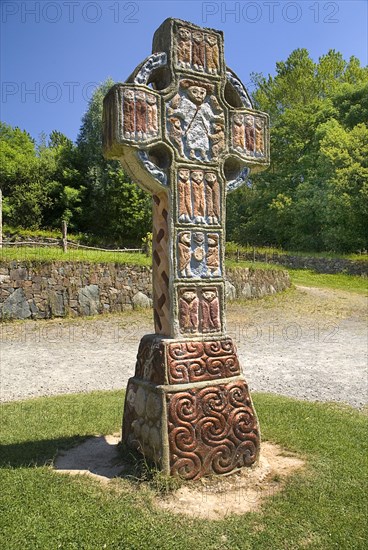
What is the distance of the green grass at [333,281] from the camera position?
65.5ft

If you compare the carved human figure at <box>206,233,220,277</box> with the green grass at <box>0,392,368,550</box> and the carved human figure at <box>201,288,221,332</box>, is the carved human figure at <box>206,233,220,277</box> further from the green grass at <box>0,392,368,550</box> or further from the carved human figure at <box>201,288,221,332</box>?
the green grass at <box>0,392,368,550</box>

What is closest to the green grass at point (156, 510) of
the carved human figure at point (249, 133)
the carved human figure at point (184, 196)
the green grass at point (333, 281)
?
the carved human figure at point (184, 196)

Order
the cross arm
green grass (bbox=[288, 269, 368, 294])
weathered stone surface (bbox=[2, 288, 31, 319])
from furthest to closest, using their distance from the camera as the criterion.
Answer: green grass (bbox=[288, 269, 368, 294]) → weathered stone surface (bbox=[2, 288, 31, 319]) → the cross arm

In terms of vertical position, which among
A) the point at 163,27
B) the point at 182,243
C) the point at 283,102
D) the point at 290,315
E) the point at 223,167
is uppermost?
the point at 283,102

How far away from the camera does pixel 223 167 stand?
153 inches

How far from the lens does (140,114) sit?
11.5 ft

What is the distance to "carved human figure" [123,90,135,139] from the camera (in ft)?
11.3

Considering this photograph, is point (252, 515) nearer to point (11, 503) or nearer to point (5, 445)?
point (11, 503)

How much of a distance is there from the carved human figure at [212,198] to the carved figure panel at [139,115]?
0.53m

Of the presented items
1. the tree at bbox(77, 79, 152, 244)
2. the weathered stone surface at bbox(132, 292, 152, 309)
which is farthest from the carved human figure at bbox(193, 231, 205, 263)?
the tree at bbox(77, 79, 152, 244)

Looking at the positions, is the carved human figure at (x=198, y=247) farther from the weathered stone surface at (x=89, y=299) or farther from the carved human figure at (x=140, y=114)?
the weathered stone surface at (x=89, y=299)

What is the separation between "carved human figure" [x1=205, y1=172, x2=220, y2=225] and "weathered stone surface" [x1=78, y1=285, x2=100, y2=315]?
897cm

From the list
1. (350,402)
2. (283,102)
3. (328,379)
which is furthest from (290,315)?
(283,102)

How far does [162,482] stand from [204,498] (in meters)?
0.29
